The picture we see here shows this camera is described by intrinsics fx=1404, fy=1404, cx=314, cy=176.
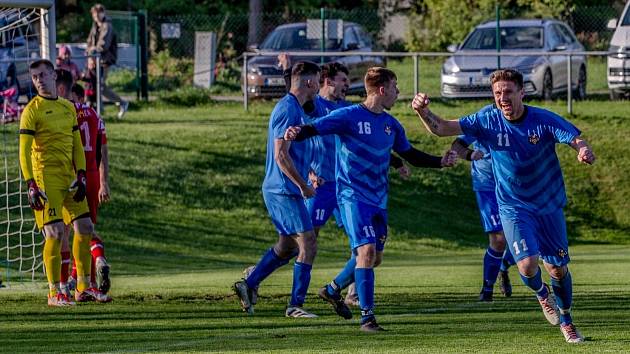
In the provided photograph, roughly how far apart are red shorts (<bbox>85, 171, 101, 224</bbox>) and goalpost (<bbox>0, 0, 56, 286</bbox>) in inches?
61.0

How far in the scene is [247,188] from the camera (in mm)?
23172

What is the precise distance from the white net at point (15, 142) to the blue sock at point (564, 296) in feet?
23.0

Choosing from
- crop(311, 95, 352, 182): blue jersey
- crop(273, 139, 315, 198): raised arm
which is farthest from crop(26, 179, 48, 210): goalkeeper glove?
crop(311, 95, 352, 182): blue jersey

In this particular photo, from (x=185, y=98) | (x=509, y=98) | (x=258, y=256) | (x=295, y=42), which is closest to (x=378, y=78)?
(x=509, y=98)

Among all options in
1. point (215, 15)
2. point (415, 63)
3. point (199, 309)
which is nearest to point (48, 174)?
point (199, 309)

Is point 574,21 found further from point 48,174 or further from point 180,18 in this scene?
point 48,174

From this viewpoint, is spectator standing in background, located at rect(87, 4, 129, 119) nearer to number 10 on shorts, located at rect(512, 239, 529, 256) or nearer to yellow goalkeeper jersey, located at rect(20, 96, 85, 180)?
yellow goalkeeper jersey, located at rect(20, 96, 85, 180)

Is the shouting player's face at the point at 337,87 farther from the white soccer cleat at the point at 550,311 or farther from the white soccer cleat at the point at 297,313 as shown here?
the white soccer cleat at the point at 550,311

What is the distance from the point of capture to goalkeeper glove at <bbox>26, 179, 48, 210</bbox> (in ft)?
39.5

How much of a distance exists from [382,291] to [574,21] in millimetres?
25899

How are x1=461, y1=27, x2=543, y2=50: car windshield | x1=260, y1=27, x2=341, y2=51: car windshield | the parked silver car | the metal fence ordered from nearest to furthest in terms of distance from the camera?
the metal fence < the parked silver car < x1=461, y1=27, x2=543, y2=50: car windshield < x1=260, y1=27, x2=341, y2=51: car windshield

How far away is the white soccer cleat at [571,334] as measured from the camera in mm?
9789

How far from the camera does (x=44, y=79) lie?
482 inches

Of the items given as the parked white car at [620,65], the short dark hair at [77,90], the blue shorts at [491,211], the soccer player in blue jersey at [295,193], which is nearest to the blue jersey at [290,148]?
the soccer player in blue jersey at [295,193]
